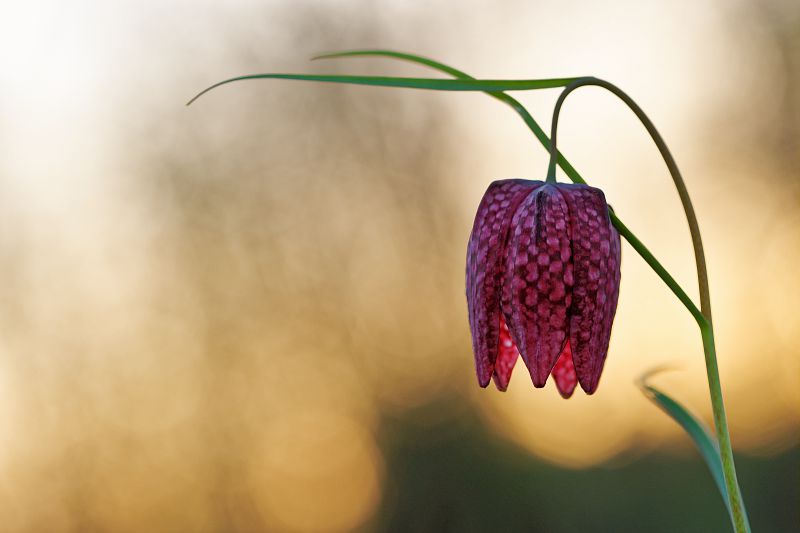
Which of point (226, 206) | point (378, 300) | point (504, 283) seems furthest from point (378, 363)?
point (504, 283)

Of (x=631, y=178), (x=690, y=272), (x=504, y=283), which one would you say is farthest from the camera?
(x=631, y=178)

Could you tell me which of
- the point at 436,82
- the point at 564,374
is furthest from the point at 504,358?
the point at 436,82

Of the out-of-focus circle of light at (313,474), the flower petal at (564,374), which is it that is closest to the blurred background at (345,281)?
the out-of-focus circle of light at (313,474)

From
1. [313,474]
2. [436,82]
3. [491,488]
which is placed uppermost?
[436,82]

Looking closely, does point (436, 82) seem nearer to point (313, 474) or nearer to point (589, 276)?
point (589, 276)

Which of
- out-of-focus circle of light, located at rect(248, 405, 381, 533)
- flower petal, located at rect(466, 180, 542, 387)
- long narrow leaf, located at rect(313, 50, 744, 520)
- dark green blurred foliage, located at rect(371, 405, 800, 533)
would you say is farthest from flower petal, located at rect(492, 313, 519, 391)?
dark green blurred foliage, located at rect(371, 405, 800, 533)

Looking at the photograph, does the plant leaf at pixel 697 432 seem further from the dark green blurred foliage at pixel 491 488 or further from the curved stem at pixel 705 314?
the dark green blurred foliage at pixel 491 488

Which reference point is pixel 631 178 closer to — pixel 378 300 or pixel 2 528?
pixel 378 300
